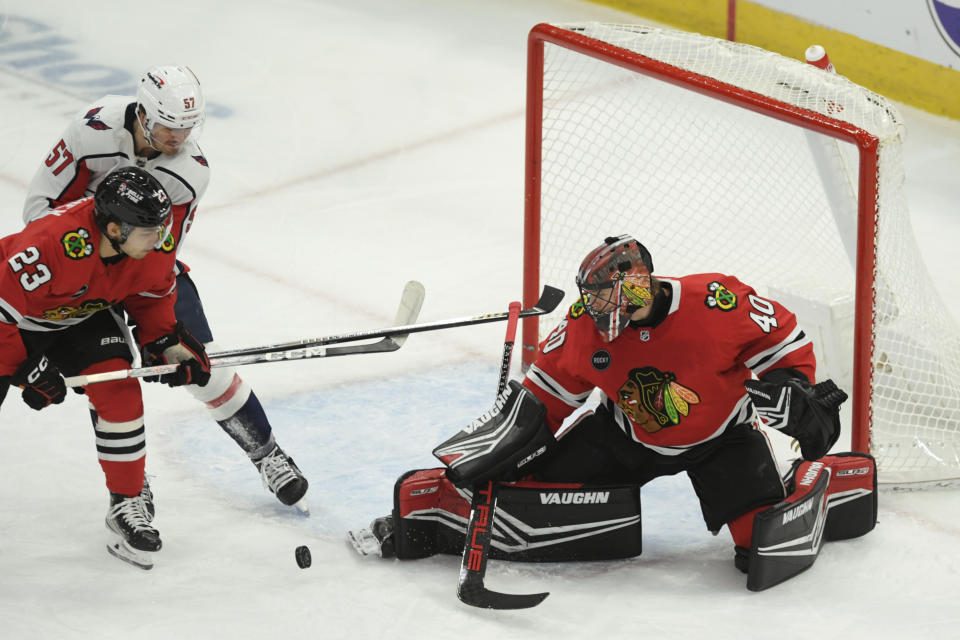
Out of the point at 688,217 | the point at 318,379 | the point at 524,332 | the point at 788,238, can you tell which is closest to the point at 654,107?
the point at 688,217

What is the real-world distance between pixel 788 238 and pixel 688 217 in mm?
481

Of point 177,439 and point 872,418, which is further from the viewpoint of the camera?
point 177,439

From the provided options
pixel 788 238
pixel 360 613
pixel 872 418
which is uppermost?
pixel 788 238

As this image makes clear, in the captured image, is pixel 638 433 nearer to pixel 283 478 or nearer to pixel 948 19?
pixel 283 478

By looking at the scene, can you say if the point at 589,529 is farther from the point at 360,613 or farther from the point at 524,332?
the point at 524,332

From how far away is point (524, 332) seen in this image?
14.7ft

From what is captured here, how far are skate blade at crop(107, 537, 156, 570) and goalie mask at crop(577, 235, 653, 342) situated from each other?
3.95ft

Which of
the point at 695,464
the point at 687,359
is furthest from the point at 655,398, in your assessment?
the point at 695,464

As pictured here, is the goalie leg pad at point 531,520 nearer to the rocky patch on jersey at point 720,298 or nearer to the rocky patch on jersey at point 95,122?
the rocky patch on jersey at point 720,298

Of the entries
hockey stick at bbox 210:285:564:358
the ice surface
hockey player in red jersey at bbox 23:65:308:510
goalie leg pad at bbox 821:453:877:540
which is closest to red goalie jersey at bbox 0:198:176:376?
hockey player in red jersey at bbox 23:65:308:510

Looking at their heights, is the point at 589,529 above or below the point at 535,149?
below

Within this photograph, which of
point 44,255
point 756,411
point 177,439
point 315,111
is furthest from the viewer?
point 315,111

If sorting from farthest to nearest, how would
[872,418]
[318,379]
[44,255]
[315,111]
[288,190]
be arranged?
[315,111], [288,190], [318,379], [872,418], [44,255]

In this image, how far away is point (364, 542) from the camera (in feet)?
11.2
